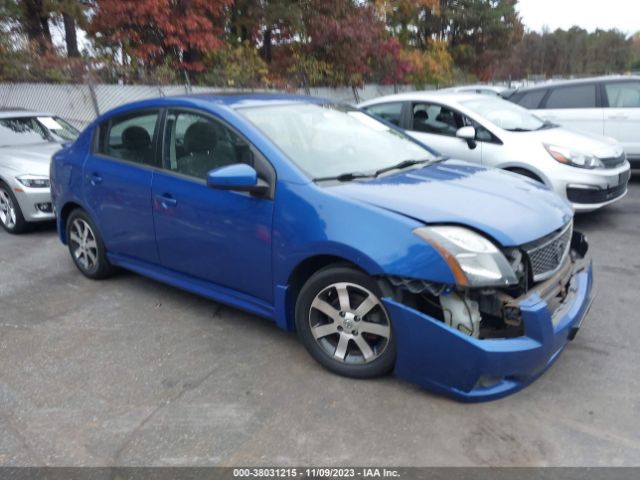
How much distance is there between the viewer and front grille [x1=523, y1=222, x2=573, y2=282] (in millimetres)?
3037

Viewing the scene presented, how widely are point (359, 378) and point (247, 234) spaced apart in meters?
1.10

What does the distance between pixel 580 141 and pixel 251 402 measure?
5122 millimetres

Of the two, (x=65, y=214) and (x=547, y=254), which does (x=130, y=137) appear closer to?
(x=65, y=214)

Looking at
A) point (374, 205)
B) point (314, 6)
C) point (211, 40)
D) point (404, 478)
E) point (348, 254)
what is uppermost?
point (314, 6)

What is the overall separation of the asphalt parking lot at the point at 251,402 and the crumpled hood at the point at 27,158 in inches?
111

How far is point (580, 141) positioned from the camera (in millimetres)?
6477

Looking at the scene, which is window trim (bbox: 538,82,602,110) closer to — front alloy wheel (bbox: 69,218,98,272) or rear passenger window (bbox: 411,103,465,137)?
rear passenger window (bbox: 411,103,465,137)

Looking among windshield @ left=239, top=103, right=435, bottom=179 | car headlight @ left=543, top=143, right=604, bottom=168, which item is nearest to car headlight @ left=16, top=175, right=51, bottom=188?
windshield @ left=239, top=103, right=435, bottom=179

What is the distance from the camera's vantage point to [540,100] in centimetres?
909

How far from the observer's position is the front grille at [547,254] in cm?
304

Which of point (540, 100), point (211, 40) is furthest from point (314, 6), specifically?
point (540, 100)

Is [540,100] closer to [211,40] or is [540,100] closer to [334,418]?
[334,418]

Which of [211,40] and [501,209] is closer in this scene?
[501,209]

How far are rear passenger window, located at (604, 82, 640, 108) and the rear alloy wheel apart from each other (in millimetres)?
8309
